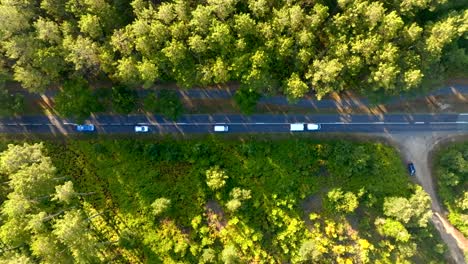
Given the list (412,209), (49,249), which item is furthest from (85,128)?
(412,209)

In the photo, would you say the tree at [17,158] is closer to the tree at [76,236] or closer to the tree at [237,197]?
the tree at [76,236]

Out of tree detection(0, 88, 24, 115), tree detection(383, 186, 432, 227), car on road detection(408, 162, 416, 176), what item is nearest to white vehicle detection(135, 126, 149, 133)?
tree detection(0, 88, 24, 115)

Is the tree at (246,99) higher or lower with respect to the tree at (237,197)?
higher

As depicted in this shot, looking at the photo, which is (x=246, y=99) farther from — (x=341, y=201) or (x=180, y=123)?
(x=341, y=201)

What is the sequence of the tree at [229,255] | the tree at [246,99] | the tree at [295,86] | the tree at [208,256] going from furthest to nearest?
1. the tree at [208,256]
2. the tree at [229,255]
3. the tree at [246,99]
4. the tree at [295,86]

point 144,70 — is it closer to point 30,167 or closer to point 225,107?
point 225,107

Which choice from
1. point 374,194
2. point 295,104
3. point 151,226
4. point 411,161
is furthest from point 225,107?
point 411,161

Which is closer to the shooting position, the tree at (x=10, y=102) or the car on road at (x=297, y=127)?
the tree at (x=10, y=102)

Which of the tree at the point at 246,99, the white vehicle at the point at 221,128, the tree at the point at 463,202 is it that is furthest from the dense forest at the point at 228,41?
the tree at the point at 463,202
